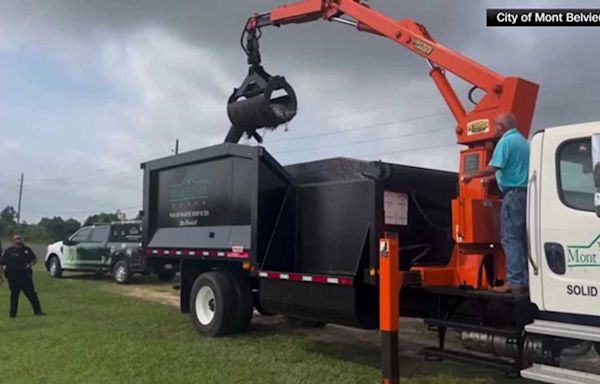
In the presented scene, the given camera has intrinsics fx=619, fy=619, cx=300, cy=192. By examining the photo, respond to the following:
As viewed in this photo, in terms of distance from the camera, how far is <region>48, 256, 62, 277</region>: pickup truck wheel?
21.5 m

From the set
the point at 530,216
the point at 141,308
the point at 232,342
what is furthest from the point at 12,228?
the point at 530,216

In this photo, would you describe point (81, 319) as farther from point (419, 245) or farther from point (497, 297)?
point (497, 297)

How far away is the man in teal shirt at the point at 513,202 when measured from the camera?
18.1 feet

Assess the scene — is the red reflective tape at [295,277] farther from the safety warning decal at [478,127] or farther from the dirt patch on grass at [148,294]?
the dirt patch on grass at [148,294]

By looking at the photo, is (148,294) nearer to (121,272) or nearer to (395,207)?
(121,272)

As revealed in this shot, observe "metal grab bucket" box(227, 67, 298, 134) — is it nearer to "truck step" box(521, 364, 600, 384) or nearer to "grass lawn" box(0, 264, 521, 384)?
"grass lawn" box(0, 264, 521, 384)

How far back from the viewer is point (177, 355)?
801cm

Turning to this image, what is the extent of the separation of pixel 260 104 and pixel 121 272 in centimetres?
1075

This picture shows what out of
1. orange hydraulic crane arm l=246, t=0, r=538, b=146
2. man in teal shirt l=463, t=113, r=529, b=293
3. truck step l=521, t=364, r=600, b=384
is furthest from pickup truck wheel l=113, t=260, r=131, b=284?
truck step l=521, t=364, r=600, b=384

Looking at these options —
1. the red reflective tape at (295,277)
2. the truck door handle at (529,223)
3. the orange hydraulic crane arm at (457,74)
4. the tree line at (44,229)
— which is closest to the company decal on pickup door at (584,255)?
the truck door handle at (529,223)

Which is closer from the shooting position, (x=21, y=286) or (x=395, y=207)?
(x=395, y=207)

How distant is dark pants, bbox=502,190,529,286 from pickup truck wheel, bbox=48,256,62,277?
18922 millimetres

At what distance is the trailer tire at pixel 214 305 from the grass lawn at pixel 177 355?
19cm

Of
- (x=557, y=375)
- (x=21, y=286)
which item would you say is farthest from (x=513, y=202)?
(x=21, y=286)
